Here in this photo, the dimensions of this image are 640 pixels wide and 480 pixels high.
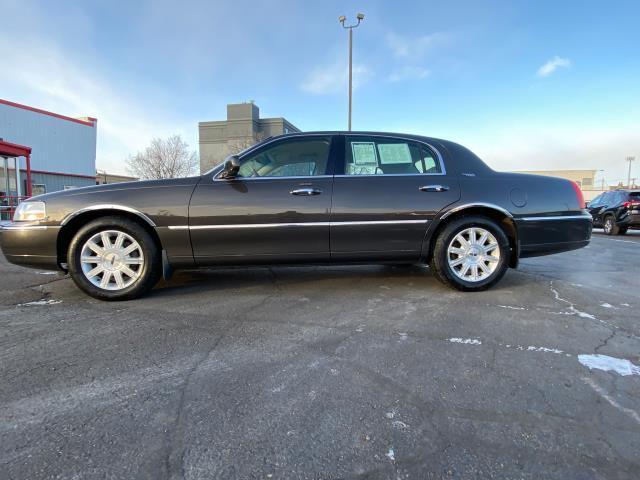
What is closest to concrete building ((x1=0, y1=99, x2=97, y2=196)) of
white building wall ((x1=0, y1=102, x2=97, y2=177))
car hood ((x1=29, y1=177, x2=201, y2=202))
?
white building wall ((x1=0, y1=102, x2=97, y2=177))

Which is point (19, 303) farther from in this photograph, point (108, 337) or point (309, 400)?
point (309, 400)

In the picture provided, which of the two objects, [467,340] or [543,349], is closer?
[543,349]

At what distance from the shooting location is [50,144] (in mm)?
25719

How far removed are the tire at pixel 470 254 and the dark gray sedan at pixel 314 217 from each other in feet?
0.04

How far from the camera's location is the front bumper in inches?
131

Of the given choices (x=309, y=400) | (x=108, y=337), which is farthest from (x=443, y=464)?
(x=108, y=337)

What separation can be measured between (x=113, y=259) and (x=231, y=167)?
1.39 metres

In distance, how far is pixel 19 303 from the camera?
3.38m

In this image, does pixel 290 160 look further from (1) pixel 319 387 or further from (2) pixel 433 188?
(1) pixel 319 387

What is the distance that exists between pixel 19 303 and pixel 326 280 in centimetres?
296

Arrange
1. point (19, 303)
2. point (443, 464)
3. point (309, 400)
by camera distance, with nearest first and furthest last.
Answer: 1. point (443, 464)
2. point (309, 400)
3. point (19, 303)

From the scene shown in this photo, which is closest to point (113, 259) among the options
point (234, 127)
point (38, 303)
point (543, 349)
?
point (38, 303)

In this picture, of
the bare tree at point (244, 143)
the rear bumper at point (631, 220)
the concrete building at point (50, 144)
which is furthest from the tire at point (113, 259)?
the concrete building at point (50, 144)

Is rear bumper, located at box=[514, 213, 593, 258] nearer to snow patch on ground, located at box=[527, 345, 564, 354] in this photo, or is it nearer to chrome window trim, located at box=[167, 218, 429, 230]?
chrome window trim, located at box=[167, 218, 429, 230]
